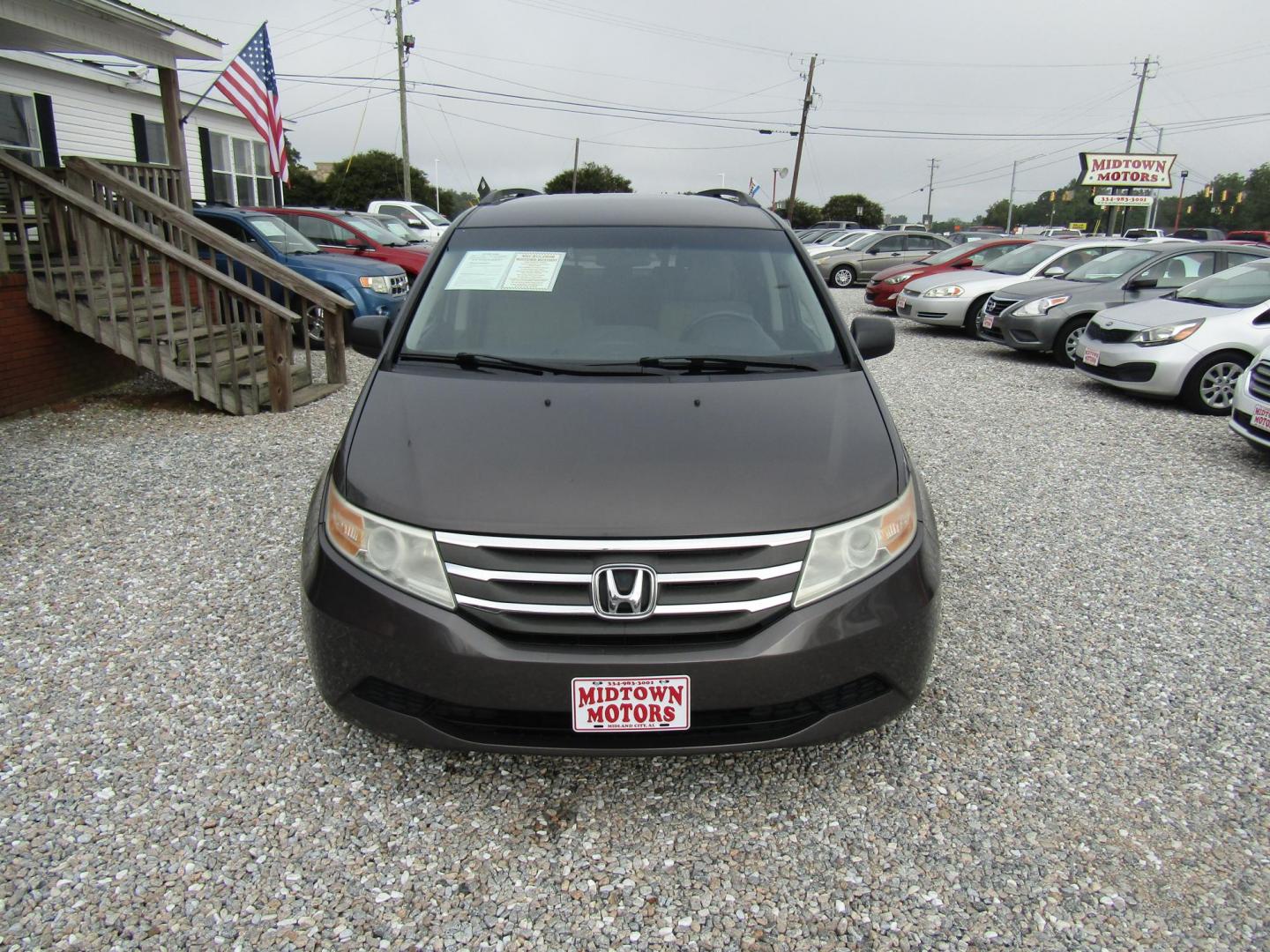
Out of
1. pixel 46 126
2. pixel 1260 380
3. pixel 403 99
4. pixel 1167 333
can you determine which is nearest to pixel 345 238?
pixel 46 126

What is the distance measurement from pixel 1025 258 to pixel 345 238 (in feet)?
33.9

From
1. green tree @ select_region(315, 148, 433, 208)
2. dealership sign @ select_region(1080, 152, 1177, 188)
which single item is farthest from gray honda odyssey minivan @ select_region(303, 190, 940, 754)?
green tree @ select_region(315, 148, 433, 208)

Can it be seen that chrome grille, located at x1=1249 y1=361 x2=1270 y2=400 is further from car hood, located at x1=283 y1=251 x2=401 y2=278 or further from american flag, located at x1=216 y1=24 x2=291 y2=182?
american flag, located at x1=216 y1=24 x2=291 y2=182

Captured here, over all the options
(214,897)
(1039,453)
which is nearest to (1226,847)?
(214,897)

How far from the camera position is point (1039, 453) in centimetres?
641

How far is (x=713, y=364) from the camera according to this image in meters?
2.94

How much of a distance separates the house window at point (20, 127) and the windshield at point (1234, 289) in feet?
51.2

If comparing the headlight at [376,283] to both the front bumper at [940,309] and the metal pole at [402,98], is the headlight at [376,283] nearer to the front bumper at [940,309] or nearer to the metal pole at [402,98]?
the front bumper at [940,309]

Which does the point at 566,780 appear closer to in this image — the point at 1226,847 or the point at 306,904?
the point at 306,904

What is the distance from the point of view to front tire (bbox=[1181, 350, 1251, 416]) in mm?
7746

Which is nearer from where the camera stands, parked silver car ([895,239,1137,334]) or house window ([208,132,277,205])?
parked silver car ([895,239,1137,334])

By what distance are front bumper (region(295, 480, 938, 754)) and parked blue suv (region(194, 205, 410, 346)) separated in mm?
7660

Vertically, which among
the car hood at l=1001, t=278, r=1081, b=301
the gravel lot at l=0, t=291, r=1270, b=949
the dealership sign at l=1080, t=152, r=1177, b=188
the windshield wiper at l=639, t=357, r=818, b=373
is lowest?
the gravel lot at l=0, t=291, r=1270, b=949

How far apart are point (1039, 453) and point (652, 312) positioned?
4.39m
